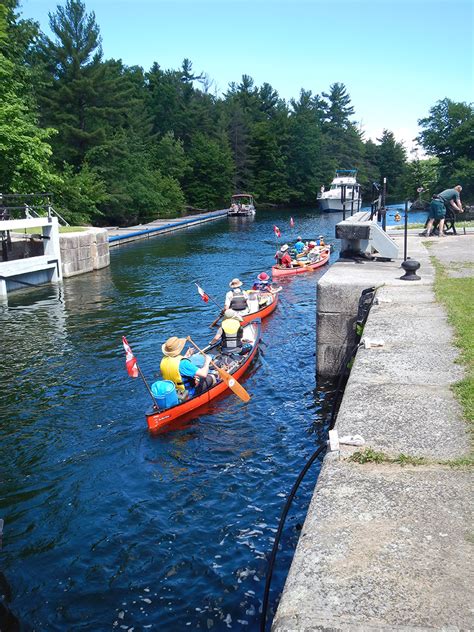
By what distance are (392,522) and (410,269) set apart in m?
8.72

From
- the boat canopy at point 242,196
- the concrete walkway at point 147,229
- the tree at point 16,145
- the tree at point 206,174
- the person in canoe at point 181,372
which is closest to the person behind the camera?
the person in canoe at point 181,372

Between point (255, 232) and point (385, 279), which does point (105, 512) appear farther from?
point (255, 232)

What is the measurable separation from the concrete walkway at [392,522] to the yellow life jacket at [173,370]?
13.3 feet

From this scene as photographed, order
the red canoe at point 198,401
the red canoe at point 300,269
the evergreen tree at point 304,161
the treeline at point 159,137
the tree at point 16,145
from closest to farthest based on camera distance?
the red canoe at point 198,401, the red canoe at point 300,269, the tree at point 16,145, the treeline at point 159,137, the evergreen tree at point 304,161

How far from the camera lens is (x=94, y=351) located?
15.0 meters

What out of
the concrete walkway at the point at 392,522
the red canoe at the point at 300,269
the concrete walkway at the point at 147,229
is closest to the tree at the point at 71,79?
the concrete walkway at the point at 147,229

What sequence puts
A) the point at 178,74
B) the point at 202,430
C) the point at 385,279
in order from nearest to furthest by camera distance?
the point at 202,430 → the point at 385,279 → the point at 178,74

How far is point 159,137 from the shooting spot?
247 feet

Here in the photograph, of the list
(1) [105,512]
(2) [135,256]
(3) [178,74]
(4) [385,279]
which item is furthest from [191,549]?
(3) [178,74]

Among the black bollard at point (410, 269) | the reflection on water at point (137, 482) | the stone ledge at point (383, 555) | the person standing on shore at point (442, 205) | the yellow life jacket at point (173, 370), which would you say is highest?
the person standing on shore at point (442, 205)

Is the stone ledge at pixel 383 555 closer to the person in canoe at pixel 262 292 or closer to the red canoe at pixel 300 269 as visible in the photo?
the person in canoe at pixel 262 292

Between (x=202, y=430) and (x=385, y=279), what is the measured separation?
16.4ft

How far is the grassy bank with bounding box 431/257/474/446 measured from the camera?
617 cm

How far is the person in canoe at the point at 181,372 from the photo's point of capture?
10599mm
